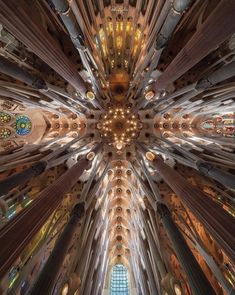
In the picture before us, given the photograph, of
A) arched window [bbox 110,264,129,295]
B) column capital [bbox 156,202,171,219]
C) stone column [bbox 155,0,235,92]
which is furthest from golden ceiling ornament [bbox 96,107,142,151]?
arched window [bbox 110,264,129,295]

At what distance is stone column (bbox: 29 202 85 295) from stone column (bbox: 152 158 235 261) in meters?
4.77

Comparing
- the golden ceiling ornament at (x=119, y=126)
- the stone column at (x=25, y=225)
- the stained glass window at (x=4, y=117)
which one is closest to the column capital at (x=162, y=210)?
the stone column at (x=25, y=225)

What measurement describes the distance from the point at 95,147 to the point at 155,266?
8.21m

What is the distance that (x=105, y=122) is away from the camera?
18250 millimetres

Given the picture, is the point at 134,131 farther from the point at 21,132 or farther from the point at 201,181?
the point at 21,132

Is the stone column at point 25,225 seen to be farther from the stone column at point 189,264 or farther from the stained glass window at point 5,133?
the stained glass window at point 5,133

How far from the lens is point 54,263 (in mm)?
8398

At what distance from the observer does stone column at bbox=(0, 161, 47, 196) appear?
888 centimetres

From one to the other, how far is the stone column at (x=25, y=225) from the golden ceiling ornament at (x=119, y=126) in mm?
7608

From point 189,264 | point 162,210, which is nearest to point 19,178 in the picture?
point 162,210

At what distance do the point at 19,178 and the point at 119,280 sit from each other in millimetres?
16322

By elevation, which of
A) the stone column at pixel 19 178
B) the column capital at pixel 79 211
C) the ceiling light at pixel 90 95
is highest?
the ceiling light at pixel 90 95

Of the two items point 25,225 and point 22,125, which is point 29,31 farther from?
point 22,125

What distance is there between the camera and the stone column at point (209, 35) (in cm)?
721
